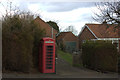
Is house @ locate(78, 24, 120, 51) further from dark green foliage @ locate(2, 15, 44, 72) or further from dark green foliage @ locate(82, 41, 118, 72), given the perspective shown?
dark green foliage @ locate(2, 15, 44, 72)

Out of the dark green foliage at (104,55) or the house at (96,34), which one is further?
the house at (96,34)

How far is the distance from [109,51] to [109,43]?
22.5 inches

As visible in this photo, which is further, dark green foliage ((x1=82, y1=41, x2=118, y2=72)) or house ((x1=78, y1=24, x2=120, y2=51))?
house ((x1=78, y1=24, x2=120, y2=51))

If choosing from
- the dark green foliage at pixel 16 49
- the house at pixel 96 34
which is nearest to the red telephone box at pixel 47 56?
the dark green foliage at pixel 16 49

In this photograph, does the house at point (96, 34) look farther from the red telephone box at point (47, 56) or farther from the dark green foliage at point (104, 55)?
the red telephone box at point (47, 56)

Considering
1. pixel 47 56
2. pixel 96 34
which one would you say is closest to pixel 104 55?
pixel 47 56

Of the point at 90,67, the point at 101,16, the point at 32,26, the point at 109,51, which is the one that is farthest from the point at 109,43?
the point at 32,26

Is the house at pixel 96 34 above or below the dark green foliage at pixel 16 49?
above

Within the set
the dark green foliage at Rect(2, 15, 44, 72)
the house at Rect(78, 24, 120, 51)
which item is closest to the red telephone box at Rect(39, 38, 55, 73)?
the dark green foliage at Rect(2, 15, 44, 72)

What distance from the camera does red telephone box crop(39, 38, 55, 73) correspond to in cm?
1036

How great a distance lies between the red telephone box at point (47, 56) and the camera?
34.0 ft

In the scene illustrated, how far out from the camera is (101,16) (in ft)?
51.2

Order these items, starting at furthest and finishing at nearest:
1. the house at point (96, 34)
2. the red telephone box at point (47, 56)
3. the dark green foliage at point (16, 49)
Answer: the house at point (96, 34) < the red telephone box at point (47, 56) < the dark green foliage at point (16, 49)

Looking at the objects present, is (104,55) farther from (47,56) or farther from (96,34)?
(96,34)
